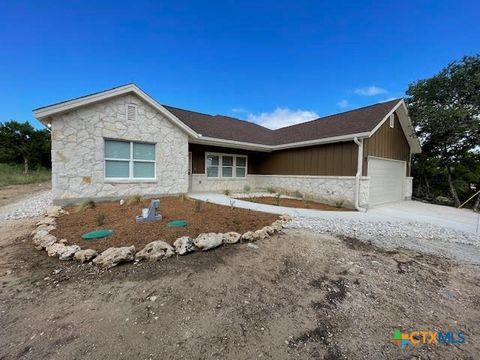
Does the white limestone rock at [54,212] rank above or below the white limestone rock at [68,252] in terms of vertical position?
above

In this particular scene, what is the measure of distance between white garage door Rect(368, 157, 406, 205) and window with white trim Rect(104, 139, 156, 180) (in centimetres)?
1043

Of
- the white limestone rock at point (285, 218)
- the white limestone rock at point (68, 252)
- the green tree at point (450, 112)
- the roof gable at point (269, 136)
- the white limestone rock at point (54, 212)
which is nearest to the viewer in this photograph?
the white limestone rock at point (68, 252)

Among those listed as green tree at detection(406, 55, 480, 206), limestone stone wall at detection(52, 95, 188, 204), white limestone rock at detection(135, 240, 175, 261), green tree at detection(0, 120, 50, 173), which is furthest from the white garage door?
green tree at detection(0, 120, 50, 173)

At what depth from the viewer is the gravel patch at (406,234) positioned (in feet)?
15.2

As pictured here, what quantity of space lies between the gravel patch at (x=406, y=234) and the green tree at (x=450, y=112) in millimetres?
7164

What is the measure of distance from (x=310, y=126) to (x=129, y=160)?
11.0 meters

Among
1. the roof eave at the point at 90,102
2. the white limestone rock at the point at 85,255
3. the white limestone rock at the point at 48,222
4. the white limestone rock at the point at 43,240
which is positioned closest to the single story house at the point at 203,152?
the roof eave at the point at 90,102

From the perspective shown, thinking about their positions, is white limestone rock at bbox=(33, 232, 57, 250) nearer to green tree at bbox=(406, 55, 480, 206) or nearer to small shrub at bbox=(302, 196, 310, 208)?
small shrub at bbox=(302, 196, 310, 208)

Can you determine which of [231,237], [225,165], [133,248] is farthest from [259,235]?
[225,165]

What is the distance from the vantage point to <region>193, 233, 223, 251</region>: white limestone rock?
157 inches

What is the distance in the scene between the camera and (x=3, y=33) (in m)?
8.15

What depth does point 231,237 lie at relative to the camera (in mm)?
4422

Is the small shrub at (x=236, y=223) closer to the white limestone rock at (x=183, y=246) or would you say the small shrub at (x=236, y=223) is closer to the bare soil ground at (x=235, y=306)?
the bare soil ground at (x=235, y=306)

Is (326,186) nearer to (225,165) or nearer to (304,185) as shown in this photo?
(304,185)
